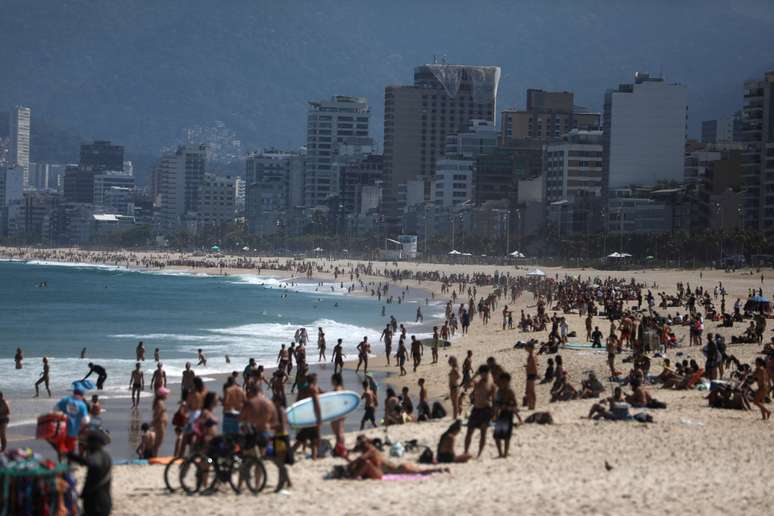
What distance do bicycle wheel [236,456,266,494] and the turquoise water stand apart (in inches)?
663

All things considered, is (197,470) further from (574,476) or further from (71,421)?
(574,476)

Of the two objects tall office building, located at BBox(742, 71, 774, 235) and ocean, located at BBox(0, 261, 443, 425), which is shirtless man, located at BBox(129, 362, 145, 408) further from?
tall office building, located at BBox(742, 71, 774, 235)

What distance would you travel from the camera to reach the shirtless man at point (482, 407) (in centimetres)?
1739

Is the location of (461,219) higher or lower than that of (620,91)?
lower

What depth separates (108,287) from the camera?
108 metres

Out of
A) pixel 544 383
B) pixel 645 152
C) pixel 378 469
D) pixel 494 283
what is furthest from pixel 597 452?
pixel 645 152

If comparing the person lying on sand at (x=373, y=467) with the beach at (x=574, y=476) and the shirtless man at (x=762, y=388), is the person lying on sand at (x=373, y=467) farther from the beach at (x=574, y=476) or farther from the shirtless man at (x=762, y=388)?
the shirtless man at (x=762, y=388)

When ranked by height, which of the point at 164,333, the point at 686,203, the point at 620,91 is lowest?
the point at 164,333

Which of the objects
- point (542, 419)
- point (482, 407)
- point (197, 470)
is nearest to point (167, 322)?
point (542, 419)

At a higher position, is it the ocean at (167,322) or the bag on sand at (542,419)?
the bag on sand at (542,419)

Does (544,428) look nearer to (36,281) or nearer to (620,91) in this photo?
(36,281)

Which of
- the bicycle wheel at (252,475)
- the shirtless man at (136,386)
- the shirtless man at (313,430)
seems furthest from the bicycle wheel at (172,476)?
the shirtless man at (136,386)

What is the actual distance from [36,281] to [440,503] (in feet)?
362

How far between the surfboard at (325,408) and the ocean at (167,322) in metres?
14.2
